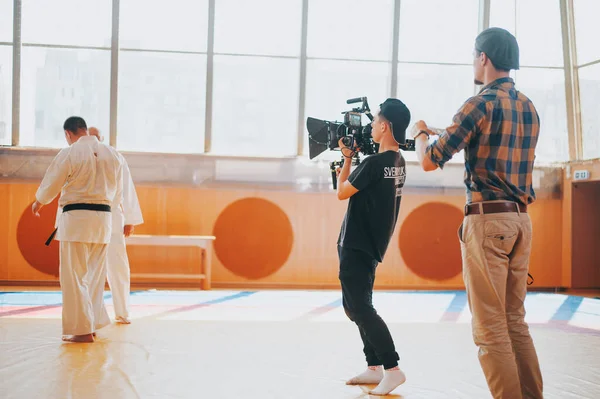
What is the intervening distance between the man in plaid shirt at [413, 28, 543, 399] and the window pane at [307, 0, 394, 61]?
5.55 meters

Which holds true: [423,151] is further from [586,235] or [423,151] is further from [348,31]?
[586,235]

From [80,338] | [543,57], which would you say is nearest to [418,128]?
[80,338]

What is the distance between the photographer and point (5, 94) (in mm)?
7207

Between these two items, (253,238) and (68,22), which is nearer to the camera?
(253,238)

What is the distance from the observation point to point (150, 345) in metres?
3.57

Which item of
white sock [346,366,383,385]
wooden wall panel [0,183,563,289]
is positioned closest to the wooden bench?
wooden wall panel [0,183,563,289]

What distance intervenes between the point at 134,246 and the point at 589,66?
5.61 metres

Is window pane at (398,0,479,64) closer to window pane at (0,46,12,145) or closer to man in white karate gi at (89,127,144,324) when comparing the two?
man in white karate gi at (89,127,144,324)

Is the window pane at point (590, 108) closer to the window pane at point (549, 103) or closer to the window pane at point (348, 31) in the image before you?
the window pane at point (549, 103)

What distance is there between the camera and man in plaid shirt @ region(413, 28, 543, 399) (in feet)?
6.72

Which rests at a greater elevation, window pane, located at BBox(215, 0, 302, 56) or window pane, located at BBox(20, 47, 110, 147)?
window pane, located at BBox(215, 0, 302, 56)

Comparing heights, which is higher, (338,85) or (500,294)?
(338,85)

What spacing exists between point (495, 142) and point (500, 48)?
0.31 m

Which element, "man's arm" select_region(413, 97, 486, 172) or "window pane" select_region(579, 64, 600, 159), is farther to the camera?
"window pane" select_region(579, 64, 600, 159)
